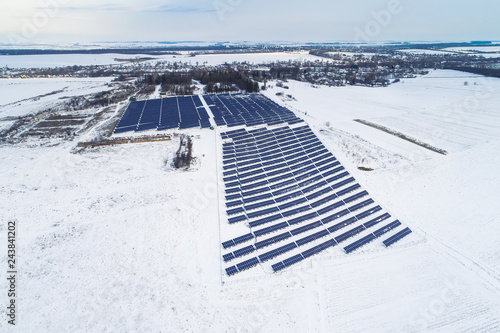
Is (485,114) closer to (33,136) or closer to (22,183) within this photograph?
(22,183)

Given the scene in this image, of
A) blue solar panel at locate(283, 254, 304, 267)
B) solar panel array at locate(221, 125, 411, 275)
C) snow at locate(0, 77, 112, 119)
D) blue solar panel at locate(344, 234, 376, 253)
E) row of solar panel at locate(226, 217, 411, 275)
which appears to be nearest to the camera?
row of solar panel at locate(226, 217, 411, 275)

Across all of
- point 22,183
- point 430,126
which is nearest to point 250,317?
point 22,183

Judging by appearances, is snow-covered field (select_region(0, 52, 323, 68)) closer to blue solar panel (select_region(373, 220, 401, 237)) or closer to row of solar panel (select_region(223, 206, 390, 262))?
row of solar panel (select_region(223, 206, 390, 262))

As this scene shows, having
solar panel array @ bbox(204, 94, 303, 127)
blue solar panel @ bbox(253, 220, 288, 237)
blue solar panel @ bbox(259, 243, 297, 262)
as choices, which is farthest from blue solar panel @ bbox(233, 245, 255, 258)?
solar panel array @ bbox(204, 94, 303, 127)

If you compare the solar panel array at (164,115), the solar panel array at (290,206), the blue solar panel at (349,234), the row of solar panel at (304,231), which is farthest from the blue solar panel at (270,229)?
the solar panel array at (164,115)

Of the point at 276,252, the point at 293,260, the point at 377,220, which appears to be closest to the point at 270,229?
the point at 276,252

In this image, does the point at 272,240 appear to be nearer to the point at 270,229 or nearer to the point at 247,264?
the point at 270,229
